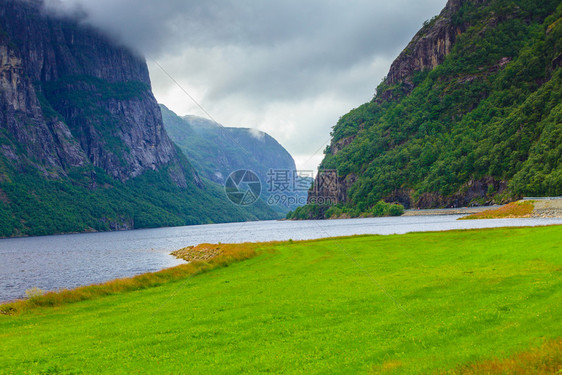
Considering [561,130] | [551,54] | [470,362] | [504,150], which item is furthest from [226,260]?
[551,54]

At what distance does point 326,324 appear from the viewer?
17719mm

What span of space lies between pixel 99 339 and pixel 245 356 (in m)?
8.44

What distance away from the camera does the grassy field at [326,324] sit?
523 inches

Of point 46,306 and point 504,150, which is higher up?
point 504,150

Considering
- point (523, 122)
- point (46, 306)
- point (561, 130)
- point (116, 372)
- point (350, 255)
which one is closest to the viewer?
point (116, 372)

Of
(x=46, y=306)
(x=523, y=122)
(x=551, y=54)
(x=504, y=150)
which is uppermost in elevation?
(x=551, y=54)

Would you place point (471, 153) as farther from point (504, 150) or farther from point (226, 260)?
point (226, 260)

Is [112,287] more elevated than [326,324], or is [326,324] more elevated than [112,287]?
[326,324]

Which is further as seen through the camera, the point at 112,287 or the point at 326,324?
the point at 112,287

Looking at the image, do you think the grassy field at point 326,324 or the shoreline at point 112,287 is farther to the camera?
the shoreline at point 112,287

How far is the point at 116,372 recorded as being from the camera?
14258 millimetres

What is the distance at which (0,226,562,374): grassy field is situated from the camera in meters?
13.3

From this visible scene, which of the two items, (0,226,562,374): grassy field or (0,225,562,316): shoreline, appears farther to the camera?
(0,225,562,316): shoreline

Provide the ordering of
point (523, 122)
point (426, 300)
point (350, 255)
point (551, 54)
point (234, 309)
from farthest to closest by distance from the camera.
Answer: point (551, 54), point (523, 122), point (350, 255), point (234, 309), point (426, 300)
